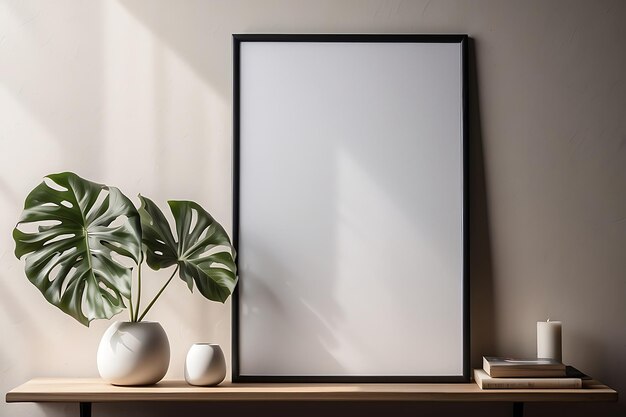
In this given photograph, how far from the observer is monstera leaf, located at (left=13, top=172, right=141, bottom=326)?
188 cm

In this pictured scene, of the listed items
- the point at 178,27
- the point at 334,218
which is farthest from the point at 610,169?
the point at 178,27

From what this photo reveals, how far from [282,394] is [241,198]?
0.61 meters

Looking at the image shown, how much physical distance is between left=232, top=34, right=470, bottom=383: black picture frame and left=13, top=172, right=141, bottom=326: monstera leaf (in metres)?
0.38

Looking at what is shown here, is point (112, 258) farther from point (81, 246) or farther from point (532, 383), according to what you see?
point (532, 383)

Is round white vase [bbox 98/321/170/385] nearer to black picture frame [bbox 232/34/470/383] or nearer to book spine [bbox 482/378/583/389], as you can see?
black picture frame [bbox 232/34/470/383]

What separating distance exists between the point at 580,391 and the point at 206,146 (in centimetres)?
131

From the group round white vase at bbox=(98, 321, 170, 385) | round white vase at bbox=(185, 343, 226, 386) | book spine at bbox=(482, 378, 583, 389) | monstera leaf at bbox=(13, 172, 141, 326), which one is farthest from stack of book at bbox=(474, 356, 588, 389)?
monstera leaf at bbox=(13, 172, 141, 326)

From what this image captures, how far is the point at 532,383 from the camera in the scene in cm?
197

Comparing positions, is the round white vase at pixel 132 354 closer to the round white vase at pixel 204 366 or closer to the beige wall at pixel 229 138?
the round white vase at pixel 204 366

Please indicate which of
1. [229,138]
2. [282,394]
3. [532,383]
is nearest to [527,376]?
[532,383]

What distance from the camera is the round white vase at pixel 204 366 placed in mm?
2000

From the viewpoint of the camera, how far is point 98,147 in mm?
2221

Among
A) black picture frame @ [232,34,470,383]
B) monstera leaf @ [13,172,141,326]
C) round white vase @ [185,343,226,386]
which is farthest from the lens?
black picture frame @ [232,34,470,383]

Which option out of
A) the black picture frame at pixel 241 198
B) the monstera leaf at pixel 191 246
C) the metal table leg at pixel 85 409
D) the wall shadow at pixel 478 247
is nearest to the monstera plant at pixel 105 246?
the monstera leaf at pixel 191 246
